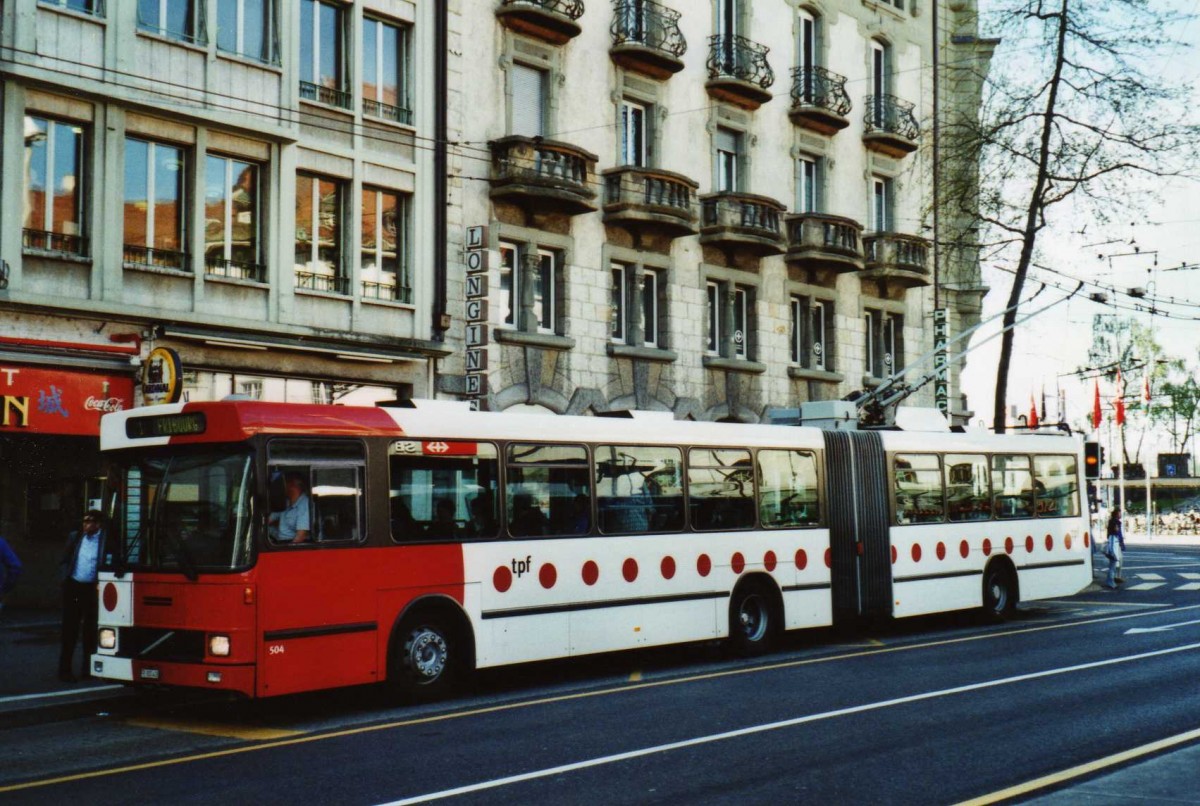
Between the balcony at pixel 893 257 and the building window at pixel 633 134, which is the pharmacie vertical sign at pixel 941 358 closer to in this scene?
the balcony at pixel 893 257

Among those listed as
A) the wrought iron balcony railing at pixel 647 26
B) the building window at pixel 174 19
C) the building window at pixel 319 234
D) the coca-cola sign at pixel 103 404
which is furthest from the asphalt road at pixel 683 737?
the wrought iron balcony railing at pixel 647 26

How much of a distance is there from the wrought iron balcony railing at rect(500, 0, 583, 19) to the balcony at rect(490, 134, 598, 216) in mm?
2631

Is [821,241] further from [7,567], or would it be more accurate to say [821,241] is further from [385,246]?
[7,567]

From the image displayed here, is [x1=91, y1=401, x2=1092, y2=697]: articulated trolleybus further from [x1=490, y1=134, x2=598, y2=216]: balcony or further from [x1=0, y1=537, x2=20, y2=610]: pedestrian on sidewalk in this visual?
[x1=490, y1=134, x2=598, y2=216]: balcony

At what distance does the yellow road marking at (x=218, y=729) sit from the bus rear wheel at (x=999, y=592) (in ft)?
43.0

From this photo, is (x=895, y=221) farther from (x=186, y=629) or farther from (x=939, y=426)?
(x=186, y=629)

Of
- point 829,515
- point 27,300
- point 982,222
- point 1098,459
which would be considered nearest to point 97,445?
point 27,300

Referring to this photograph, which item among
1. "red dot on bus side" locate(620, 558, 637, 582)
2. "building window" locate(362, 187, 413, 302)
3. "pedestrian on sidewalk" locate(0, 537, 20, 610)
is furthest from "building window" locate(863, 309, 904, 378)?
"pedestrian on sidewalk" locate(0, 537, 20, 610)

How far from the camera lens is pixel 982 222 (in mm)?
32406

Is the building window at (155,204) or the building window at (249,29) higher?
the building window at (249,29)

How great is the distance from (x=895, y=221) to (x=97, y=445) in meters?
23.2

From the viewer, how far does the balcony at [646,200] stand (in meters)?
28.4

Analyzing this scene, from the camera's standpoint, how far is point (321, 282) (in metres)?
23.8

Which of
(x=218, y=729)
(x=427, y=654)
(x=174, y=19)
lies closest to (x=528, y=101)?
(x=174, y=19)
